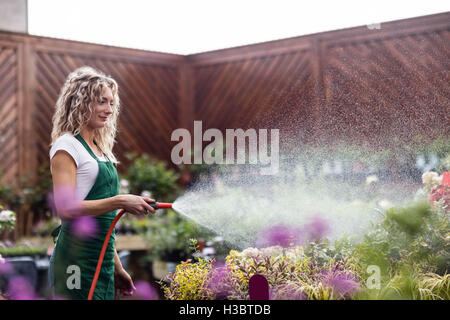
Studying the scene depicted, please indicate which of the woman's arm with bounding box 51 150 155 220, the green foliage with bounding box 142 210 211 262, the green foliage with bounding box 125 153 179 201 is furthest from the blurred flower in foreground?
the green foliage with bounding box 125 153 179 201

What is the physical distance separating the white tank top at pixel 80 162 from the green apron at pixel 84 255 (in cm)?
2

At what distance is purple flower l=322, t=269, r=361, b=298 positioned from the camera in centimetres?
153

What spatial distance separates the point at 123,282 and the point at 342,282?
34.6 inches

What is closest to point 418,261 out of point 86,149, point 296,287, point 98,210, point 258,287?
point 296,287

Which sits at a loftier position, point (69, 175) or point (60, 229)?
point (69, 175)

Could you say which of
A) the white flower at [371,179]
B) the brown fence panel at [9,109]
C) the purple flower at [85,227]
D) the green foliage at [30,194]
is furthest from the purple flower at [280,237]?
the brown fence panel at [9,109]

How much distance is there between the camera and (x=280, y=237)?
6.29ft

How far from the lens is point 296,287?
1.55m

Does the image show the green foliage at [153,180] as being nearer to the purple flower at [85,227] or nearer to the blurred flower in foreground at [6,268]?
the blurred flower in foreground at [6,268]

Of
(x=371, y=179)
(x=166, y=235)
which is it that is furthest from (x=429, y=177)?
(x=166, y=235)

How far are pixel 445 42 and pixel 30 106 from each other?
4.20 m

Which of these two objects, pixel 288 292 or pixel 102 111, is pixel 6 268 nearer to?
pixel 102 111

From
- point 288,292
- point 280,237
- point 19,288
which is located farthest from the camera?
point 19,288
